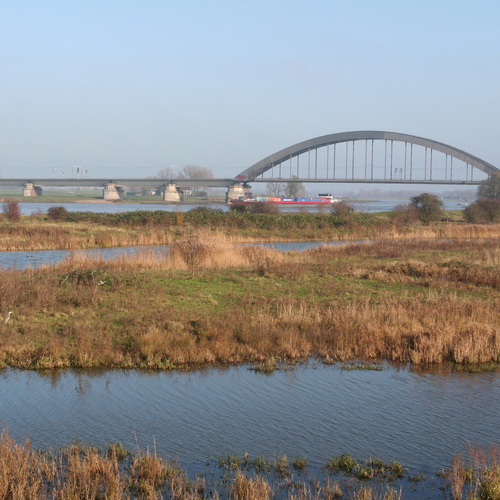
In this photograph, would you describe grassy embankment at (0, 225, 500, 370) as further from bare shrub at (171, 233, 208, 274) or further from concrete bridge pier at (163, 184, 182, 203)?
concrete bridge pier at (163, 184, 182, 203)

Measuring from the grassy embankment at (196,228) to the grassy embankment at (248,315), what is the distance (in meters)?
16.0

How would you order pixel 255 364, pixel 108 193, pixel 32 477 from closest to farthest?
pixel 32 477
pixel 255 364
pixel 108 193

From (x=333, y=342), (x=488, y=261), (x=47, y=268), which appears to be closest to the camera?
(x=333, y=342)

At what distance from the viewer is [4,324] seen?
12.8 meters

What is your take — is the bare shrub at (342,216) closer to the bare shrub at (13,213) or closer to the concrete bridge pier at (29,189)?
the bare shrub at (13,213)

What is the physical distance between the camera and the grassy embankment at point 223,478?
6.50 meters

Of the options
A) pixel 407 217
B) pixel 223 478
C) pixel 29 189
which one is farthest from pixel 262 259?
pixel 29 189

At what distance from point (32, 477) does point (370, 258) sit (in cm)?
2154

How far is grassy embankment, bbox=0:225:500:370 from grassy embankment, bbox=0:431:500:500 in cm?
411

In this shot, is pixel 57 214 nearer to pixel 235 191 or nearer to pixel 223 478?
pixel 223 478

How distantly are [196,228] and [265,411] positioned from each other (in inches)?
1356

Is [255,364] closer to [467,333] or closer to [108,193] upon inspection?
[467,333]

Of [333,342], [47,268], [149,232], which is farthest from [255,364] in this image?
[149,232]

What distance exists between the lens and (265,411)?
30.6 ft
